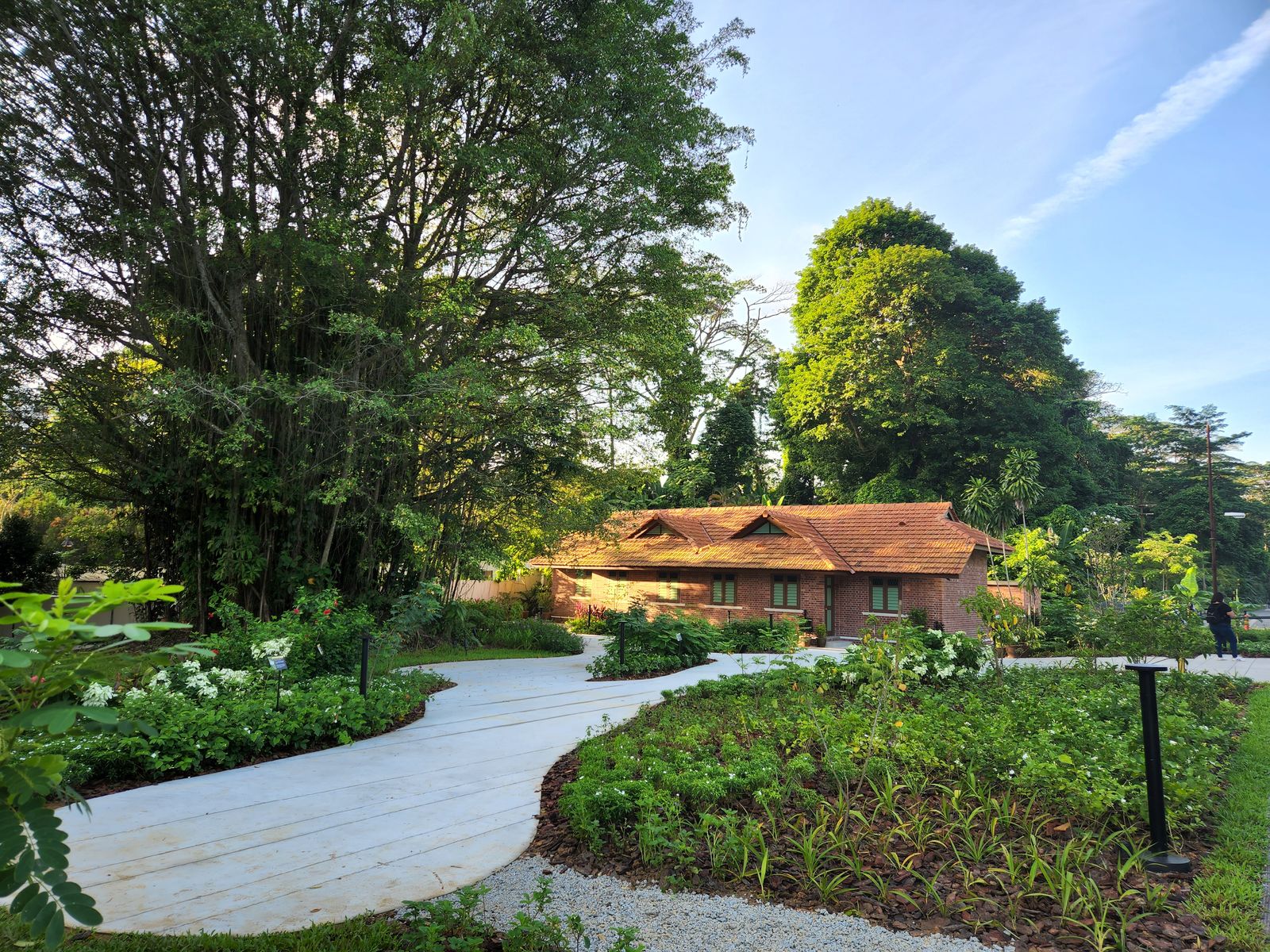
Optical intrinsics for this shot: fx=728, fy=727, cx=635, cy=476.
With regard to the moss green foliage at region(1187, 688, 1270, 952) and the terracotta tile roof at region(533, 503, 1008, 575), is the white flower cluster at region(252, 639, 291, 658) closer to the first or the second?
the moss green foliage at region(1187, 688, 1270, 952)

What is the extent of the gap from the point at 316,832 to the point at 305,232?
353 inches

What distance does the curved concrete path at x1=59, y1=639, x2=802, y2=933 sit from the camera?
144 inches

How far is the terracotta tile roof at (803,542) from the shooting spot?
20984mm

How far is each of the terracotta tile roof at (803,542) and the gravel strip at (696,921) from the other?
1444cm

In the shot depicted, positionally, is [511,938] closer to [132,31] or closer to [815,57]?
[815,57]

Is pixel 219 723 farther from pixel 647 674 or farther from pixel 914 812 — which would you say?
pixel 647 674

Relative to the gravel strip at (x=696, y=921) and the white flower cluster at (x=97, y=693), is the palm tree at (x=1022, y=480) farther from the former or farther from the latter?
the white flower cluster at (x=97, y=693)

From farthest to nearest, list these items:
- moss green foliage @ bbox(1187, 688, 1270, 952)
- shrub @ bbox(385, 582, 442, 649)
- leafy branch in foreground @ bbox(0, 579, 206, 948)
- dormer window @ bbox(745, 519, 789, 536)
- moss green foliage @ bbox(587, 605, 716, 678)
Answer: dormer window @ bbox(745, 519, 789, 536) < moss green foliage @ bbox(587, 605, 716, 678) < shrub @ bbox(385, 582, 442, 649) < moss green foliage @ bbox(1187, 688, 1270, 952) < leafy branch in foreground @ bbox(0, 579, 206, 948)

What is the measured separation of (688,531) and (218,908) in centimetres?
2155

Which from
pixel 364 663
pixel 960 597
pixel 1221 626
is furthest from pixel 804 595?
pixel 364 663

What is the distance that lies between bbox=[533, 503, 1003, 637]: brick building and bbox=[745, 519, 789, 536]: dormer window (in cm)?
4

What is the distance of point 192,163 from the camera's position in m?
11.2

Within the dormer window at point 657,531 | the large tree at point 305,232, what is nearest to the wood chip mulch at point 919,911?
the large tree at point 305,232

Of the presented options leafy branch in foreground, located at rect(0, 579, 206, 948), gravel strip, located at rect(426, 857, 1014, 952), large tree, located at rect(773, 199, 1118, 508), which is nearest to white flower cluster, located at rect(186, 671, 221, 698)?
gravel strip, located at rect(426, 857, 1014, 952)
